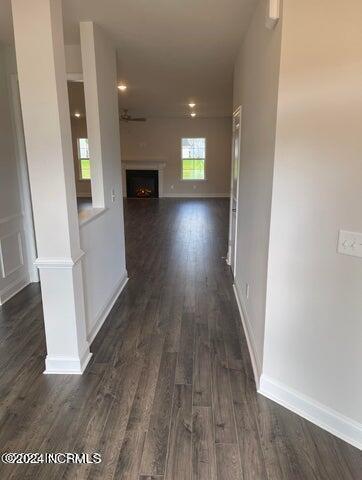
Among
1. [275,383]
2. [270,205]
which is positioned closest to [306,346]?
[275,383]

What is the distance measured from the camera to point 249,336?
107 inches

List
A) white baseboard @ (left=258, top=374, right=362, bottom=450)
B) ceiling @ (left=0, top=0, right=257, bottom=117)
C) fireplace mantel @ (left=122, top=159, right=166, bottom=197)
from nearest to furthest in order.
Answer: white baseboard @ (left=258, top=374, right=362, bottom=450) → ceiling @ (left=0, top=0, right=257, bottom=117) → fireplace mantel @ (left=122, top=159, right=166, bottom=197)

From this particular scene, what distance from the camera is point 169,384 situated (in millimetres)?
2260

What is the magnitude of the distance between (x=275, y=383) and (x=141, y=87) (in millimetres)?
5316

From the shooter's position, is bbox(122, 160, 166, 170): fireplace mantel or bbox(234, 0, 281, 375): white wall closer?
bbox(234, 0, 281, 375): white wall

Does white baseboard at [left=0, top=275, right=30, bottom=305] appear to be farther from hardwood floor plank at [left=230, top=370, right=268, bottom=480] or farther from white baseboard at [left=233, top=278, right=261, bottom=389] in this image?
hardwood floor plank at [left=230, top=370, right=268, bottom=480]

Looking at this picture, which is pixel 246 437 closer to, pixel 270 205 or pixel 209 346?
pixel 209 346

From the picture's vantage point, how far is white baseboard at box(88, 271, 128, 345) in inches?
111

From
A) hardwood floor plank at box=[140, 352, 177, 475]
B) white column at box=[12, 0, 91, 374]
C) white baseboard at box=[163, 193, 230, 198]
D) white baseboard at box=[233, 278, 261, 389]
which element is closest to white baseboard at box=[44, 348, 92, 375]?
white column at box=[12, 0, 91, 374]

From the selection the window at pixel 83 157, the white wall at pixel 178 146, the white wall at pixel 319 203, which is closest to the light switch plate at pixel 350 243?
the white wall at pixel 319 203

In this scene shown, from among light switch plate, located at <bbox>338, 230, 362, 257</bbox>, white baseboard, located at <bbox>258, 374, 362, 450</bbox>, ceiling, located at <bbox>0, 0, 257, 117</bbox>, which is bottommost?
white baseboard, located at <bbox>258, 374, 362, 450</bbox>

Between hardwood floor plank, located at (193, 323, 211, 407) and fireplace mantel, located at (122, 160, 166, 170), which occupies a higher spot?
fireplace mantel, located at (122, 160, 166, 170)

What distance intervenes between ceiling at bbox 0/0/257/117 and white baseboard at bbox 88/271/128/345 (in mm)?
2514

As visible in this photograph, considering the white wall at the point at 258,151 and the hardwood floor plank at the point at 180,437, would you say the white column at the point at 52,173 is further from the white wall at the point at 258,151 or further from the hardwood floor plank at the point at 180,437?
the white wall at the point at 258,151
